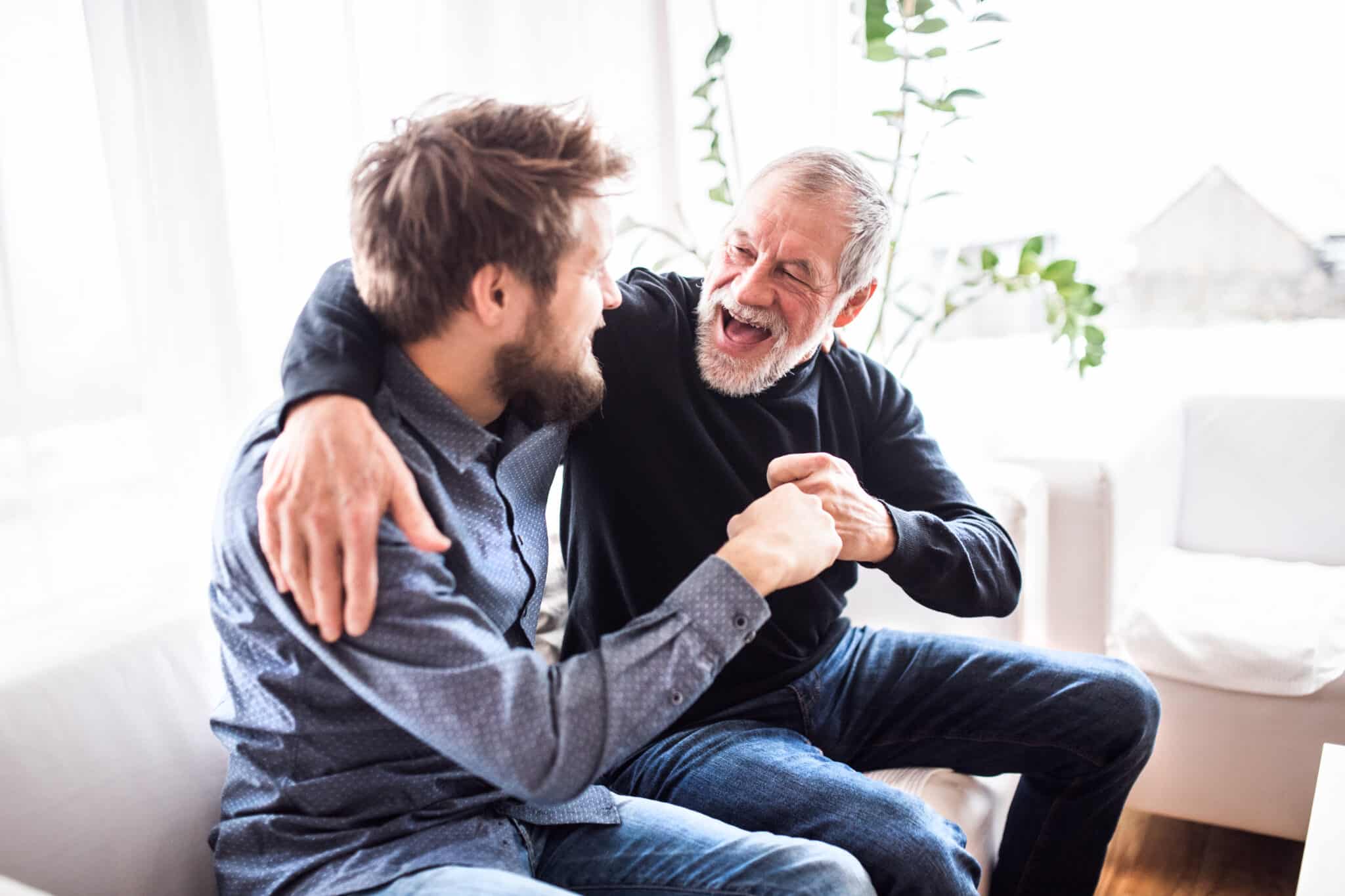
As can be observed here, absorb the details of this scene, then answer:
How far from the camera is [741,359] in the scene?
1465 millimetres

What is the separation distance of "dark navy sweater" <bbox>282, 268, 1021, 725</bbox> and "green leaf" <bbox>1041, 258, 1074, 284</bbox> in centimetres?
79

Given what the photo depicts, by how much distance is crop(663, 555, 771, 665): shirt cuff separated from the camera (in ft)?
3.18

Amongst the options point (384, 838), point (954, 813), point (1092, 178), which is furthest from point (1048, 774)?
point (1092, 178)

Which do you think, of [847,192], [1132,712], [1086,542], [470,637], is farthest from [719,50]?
[470,637]

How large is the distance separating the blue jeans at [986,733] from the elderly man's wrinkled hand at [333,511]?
1.92 ft

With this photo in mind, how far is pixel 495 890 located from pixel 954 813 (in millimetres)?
752

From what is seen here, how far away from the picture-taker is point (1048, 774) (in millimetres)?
1489

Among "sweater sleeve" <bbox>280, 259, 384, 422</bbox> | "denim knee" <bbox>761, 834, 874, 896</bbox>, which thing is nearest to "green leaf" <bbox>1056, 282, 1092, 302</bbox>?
"denim knee" <bbox>761, 834, 874, 896</bbox>

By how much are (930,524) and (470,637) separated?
0.77m

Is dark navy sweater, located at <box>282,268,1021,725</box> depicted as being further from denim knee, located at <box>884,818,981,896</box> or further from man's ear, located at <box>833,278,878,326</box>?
denim knee, located at <box>884,818,981,896</box>

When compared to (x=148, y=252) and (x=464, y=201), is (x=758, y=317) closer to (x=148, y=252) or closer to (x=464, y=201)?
(x=464, y=201)

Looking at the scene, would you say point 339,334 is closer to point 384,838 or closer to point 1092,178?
point 384,838

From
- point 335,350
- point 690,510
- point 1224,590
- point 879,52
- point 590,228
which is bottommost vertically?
point 1224,590

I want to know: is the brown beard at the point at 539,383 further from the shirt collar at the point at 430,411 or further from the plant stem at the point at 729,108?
the plant stem at the point at 729,108
